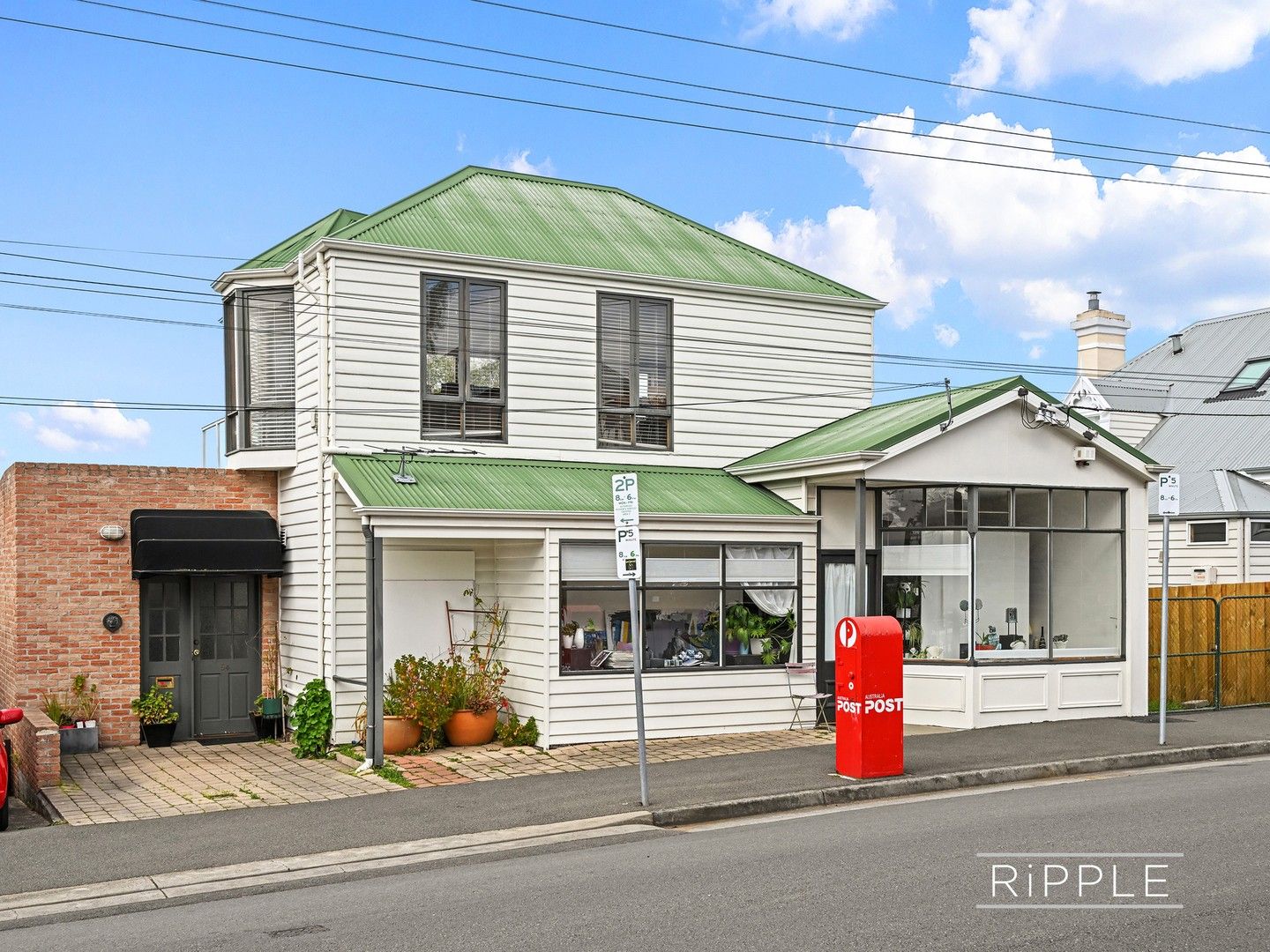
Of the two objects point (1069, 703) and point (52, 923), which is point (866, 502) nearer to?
point (1069, 703)

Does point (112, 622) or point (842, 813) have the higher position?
point (112, 622)

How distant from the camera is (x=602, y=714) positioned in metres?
15.5

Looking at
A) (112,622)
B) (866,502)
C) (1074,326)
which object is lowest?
(112,622)

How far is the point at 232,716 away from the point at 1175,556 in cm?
2068

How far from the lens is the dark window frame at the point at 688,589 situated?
1544 cm

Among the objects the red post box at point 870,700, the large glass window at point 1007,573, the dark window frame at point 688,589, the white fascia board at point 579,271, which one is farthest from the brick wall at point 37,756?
the large glass window at point 1007,573

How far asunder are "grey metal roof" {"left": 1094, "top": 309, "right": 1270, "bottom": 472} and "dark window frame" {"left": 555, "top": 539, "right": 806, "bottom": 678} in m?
16.6

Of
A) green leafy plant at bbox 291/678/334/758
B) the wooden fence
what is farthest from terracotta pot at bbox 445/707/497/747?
the wooden fence

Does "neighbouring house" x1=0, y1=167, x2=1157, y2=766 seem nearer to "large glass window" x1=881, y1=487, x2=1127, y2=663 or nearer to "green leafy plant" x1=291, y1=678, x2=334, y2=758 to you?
"large glass window" x1=881, y1=487, x2=1127, y2=663

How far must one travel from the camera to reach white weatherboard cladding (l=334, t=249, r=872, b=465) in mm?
16250

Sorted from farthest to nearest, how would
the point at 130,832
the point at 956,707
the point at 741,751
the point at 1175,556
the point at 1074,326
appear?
the point at 1074,326 → the point at 1175,556 → the point at 956,707 → the point at 741,751 → the point at 130,832

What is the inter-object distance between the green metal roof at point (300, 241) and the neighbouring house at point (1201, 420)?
642 inches

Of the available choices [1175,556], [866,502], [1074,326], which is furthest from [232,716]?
[1074,326]

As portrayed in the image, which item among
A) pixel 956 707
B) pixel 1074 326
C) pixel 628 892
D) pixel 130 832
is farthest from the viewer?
pixel 1074 326
